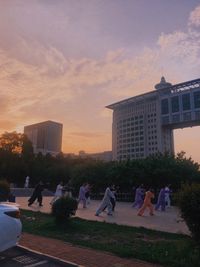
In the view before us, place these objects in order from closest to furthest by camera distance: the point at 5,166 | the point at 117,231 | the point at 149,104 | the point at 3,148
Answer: the point at 117,231 → the point at 5,166 → the point at 3,148 → the point at 149,104

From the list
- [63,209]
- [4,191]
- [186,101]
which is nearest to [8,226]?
[63,209]

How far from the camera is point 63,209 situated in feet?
36.9

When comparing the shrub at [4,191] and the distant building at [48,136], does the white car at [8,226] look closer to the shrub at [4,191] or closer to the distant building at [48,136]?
the shrub at [4,191]

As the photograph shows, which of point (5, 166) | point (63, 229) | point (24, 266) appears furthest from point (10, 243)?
point (5, 166)

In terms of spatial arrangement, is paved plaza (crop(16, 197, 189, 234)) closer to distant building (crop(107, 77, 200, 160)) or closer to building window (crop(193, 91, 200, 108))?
distant building (crop(107, 77, 200, 160))

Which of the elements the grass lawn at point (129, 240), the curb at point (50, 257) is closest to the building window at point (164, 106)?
the grass lawn at point (129, 240)

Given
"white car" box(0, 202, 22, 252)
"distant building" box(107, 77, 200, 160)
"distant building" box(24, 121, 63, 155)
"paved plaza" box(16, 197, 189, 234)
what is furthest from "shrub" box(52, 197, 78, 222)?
"distant building" box(24, 121, 63, 155)

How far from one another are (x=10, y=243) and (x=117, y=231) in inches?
186

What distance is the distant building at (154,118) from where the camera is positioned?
8900 cm

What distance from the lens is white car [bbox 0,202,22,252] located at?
249 inches

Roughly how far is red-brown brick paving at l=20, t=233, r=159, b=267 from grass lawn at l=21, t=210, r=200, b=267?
298 mm

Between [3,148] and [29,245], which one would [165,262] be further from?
[3,148]

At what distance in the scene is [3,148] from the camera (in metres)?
64.4

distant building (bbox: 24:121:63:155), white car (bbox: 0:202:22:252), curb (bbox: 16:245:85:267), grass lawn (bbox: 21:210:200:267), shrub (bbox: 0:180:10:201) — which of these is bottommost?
curb (bbox: 16:245:85:267)
